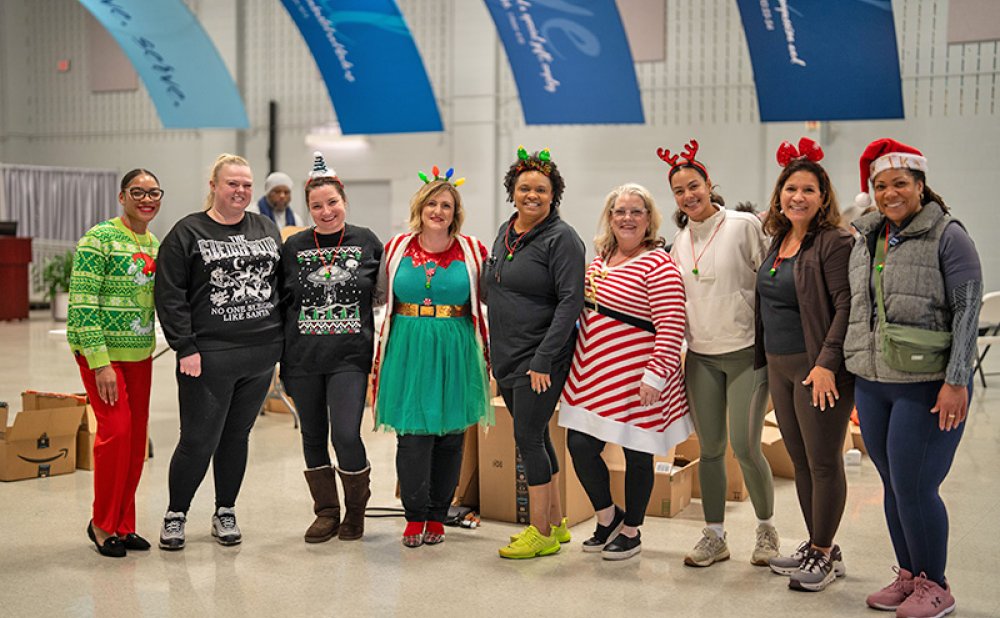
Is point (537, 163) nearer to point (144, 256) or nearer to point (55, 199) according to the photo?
point (144, 256)

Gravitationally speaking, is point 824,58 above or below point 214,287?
above

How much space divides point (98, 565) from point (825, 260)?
271cm

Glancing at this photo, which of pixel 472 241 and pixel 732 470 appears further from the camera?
pixel 732 470

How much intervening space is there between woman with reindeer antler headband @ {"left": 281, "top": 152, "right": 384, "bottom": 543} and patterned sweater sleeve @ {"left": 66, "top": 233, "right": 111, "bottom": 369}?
64 cm

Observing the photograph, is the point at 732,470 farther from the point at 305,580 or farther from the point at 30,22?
the point at 30,22

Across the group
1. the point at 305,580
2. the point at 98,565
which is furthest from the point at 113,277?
the point at 305,580

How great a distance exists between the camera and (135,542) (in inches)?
150

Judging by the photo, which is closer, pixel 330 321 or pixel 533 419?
pixel 533 419

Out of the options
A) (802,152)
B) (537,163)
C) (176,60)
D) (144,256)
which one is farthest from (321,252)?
(176,60)

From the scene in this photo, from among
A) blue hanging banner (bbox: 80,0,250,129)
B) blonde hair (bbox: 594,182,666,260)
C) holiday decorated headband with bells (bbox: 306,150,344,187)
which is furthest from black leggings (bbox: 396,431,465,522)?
blue hanging banner (bbox: 80,0,250,129)

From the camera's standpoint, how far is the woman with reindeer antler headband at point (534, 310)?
3.53 m

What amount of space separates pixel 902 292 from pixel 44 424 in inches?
157

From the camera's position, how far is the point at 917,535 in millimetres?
3068

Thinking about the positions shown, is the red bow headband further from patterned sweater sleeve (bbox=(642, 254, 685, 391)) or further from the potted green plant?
the potted green plant
